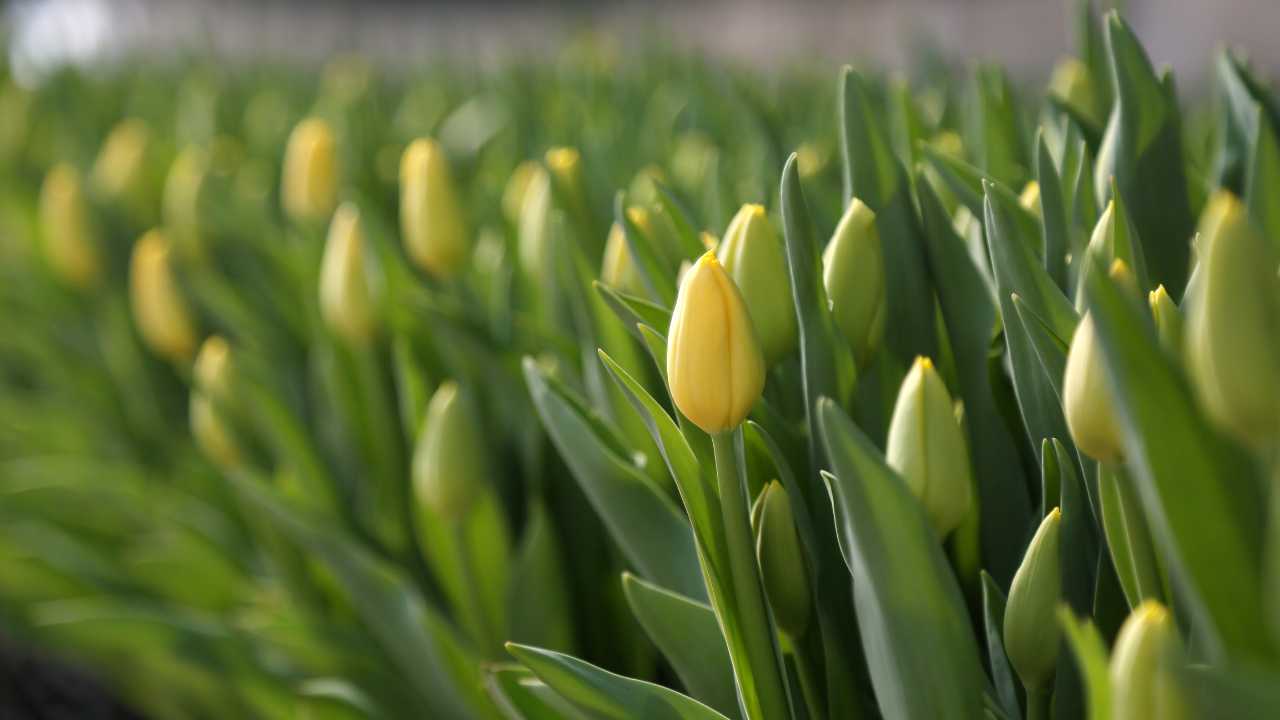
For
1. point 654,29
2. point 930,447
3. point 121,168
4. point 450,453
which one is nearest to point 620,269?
point 450,453

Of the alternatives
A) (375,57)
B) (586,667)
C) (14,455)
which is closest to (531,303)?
(586,667)

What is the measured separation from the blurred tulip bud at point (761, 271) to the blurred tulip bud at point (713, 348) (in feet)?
0.17

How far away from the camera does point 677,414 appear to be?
17.7 inches

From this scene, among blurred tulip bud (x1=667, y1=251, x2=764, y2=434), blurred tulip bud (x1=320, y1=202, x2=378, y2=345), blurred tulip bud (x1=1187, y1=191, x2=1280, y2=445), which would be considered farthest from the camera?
blurred tulip bud (x1=320, y1=202, x2=378, y2=345)

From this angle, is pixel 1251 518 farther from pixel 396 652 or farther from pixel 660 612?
pixel 396 652

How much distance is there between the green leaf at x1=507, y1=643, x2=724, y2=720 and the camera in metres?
0.44

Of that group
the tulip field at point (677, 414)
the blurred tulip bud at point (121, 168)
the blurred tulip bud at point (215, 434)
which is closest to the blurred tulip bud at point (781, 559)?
the tulip field at point (677, 414)

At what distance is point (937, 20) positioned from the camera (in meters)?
5.86

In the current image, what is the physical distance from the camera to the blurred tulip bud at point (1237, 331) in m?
0.27

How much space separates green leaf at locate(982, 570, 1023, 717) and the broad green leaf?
0.12 ft

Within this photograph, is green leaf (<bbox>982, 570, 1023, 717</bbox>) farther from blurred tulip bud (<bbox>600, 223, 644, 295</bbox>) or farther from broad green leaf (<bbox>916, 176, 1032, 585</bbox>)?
blurred tulip bud (<bbox>600, 223, 644, 295</bbox>)

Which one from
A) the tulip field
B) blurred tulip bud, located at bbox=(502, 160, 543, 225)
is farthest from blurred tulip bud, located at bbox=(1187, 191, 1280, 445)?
blurred tulip bud, located at bbox=(502, 160, 543, 225)

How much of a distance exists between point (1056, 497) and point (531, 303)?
1.30 ft

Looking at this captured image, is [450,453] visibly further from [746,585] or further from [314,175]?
[314,175]
